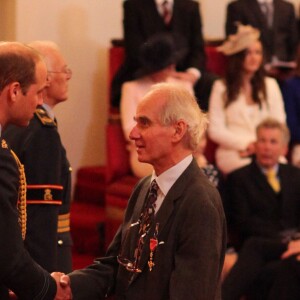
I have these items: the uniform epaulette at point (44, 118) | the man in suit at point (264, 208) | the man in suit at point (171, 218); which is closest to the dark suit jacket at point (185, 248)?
the man in suit at point (171, 218)

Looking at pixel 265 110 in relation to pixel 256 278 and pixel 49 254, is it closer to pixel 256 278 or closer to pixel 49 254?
pixel 256 278

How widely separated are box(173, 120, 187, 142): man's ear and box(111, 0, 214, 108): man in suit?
326 centimetres

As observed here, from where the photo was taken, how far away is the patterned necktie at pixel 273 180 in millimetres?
Answer: 5344

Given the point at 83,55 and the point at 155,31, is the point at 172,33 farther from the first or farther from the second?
the point at 83,55

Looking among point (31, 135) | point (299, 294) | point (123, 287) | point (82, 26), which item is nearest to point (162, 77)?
point (82, 26)

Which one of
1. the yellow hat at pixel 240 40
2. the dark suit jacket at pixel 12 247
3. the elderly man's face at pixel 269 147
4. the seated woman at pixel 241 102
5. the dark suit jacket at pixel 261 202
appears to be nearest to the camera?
the dark suit jacket at pixel 12 247

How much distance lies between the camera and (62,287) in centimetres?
287

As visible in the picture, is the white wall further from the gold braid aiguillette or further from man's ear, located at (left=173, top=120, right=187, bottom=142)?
man's ear, located at (left=173, top=120, right=187, bottom=142)

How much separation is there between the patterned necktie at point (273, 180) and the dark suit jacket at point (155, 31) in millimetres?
1182

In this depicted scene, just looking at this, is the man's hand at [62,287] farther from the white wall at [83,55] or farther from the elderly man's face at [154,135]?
the white wall at [83,55]

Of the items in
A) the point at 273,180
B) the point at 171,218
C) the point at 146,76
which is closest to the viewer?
the point at 171,218

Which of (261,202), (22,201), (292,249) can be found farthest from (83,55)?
Answer: (22,201)

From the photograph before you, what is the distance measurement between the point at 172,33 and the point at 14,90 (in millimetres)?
3692

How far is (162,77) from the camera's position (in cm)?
576
